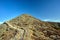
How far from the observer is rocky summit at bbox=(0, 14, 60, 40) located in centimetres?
1872

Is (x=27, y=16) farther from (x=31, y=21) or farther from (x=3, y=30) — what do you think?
(x=3, y=30)

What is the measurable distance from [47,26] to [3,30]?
7219 millimetres

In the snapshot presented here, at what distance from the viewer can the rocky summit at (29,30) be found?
61.4ft

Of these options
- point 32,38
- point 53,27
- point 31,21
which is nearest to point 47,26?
point 53,27

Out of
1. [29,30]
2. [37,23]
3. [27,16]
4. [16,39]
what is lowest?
[16,39]

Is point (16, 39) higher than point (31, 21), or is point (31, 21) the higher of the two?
point (31, 21)

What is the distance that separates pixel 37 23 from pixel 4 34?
6.08m

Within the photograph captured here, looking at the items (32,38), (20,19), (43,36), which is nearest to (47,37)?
(43,36)

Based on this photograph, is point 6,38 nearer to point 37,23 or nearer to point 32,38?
→ point 32,38

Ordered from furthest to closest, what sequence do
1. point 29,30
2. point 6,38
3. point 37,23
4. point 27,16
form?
point 27,16 → point 37,23 → point 29,30 → point 6,38

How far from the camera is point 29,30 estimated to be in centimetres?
2005

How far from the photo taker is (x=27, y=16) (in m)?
25.1

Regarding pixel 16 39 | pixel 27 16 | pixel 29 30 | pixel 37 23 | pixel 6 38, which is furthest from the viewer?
pixel 27 16

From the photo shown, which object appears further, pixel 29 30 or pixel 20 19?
pixel 20 19
